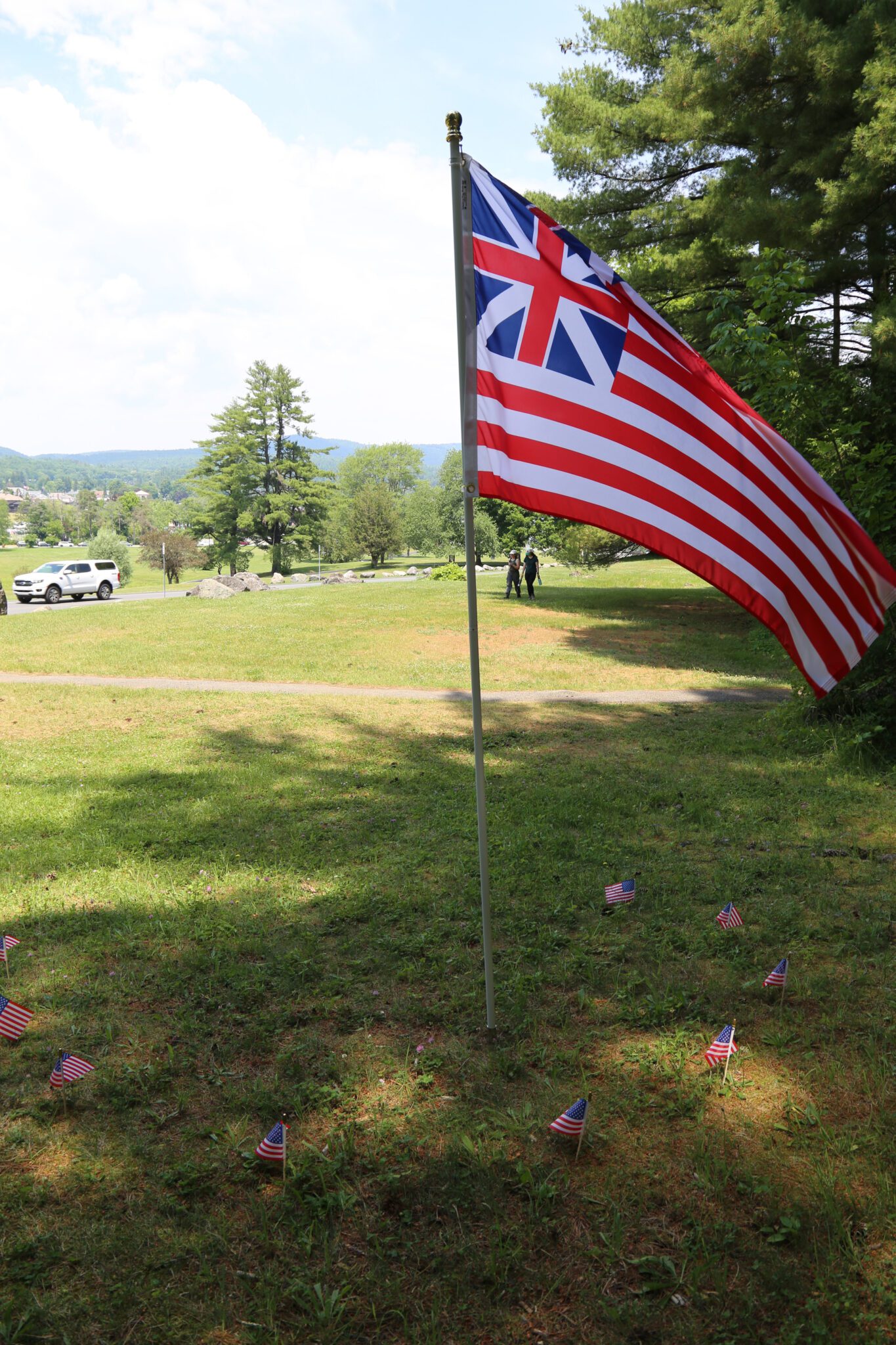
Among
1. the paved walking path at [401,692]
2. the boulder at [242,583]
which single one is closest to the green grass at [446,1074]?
the paved walking path at [401,692]

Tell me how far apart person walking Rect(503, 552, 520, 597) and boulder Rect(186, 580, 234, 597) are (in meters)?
Answer: 12.0

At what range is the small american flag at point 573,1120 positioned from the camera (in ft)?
10.5

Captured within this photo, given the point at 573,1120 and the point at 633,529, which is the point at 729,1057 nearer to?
the point at 573,1120

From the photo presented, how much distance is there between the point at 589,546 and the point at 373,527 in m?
48.0

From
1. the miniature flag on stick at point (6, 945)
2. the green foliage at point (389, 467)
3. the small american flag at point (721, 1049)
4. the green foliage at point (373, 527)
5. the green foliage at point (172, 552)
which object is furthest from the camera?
the green foliage at point (389, 467)

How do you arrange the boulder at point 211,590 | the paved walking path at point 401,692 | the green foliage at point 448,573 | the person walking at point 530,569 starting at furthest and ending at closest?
the green foliage at point 448,573 < the boulder at point 211,590 < the person walking at point 530,569 < the paved walking path at point 401,692

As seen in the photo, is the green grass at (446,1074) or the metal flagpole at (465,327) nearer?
the green grass at (446,1074)

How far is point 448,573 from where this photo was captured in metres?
43.2

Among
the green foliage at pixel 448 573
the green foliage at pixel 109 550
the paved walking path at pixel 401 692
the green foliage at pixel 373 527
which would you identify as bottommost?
the paved walking path at pixel 401 692

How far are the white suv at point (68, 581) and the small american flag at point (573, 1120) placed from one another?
3788 centimetres

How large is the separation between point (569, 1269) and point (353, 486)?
127 m

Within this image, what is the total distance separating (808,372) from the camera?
28.6ft

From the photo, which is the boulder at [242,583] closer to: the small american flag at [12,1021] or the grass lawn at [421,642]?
the grass lawn at [421,642]

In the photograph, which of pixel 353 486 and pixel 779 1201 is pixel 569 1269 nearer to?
pixel 779 1201
